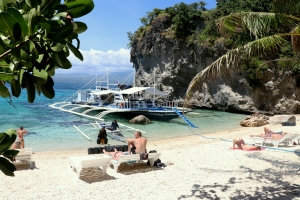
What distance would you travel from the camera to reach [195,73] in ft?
119

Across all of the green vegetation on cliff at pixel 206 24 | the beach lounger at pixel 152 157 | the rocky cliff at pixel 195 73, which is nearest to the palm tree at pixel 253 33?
the beach lounger at pixel 152 157

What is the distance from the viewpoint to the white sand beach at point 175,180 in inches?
234

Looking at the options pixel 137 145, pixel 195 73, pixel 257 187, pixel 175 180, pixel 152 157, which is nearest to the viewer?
pixel 257 187

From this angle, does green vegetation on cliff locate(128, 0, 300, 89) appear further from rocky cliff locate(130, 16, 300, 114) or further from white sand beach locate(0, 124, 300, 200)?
white sand beach locate(0, 124, 300, 200)

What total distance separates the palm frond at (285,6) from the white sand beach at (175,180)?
4044 mm

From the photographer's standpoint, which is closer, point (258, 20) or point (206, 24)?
point (258, 20)

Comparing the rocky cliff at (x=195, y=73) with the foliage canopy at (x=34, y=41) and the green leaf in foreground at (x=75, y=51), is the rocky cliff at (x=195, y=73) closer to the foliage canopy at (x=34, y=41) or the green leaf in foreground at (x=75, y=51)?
the green leaf in foreground at (x=75, y=51)

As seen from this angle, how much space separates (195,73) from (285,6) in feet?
98.8

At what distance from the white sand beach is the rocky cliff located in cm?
1969

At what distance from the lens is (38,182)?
7.13 metres

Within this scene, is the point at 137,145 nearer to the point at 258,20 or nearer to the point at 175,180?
the point at 175,180

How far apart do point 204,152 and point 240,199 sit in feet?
17.8

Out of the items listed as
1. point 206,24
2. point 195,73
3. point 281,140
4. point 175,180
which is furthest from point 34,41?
point 195,73

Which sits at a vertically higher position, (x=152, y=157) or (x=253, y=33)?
(x=253, y=33)
